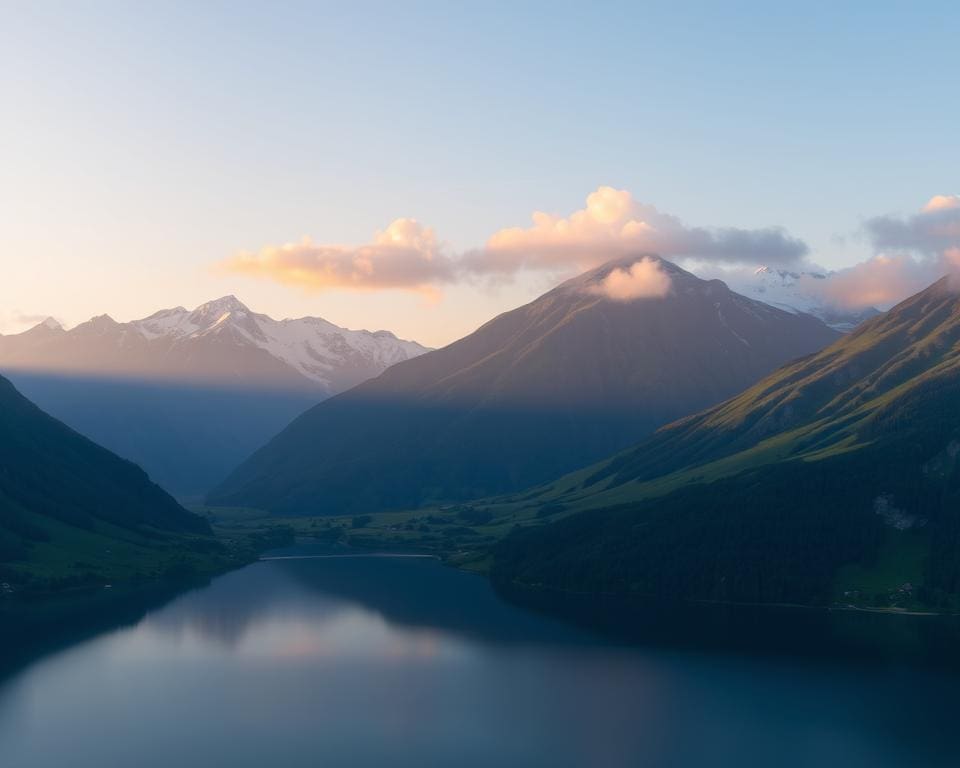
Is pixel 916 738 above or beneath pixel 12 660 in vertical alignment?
beneath

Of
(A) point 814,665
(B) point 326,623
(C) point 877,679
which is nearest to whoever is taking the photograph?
(C) point 877,679

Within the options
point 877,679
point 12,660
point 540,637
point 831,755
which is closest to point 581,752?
point 831,755

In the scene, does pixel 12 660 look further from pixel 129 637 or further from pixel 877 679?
pixel 877 679

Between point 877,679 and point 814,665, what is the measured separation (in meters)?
11.2

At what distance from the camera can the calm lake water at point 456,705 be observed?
115 m

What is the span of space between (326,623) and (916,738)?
10610 cm

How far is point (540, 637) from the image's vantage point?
180125 millimetres

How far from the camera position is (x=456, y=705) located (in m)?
135

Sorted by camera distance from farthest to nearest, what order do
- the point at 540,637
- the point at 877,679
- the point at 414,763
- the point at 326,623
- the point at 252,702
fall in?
1. the point at 326,623
2. the point at 540,637
3. the point at 877,679
4. the point at 252,702
5. the point at 414,763

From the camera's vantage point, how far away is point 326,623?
647ft

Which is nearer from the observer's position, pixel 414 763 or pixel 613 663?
pixel 414 763

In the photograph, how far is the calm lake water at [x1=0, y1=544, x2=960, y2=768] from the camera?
378 ft

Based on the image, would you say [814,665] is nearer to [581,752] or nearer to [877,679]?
[877,679]

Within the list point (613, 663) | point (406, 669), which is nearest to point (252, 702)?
point (406, 669)
